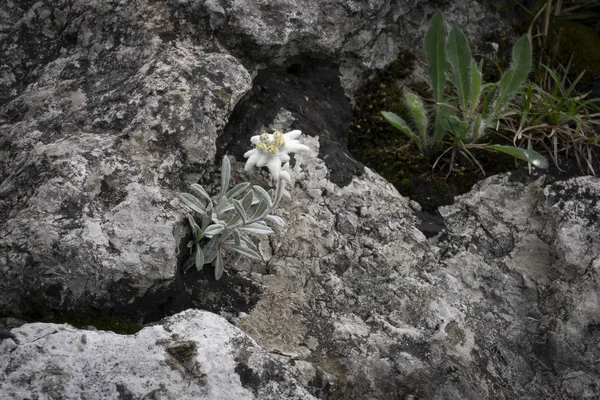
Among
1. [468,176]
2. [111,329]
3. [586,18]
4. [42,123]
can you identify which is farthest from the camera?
[586,18]

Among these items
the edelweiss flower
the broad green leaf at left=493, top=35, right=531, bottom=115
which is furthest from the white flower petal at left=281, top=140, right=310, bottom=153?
the broad green leaf at left=493, top=35, right=531, bottom=115

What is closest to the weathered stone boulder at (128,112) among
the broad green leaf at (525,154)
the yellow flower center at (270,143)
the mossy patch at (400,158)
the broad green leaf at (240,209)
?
Result: the mossy patch at (400,158)

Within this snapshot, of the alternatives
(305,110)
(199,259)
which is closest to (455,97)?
(305,110)

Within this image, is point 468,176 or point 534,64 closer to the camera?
point 468,176

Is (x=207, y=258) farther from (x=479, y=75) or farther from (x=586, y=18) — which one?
(x=586, y=18)

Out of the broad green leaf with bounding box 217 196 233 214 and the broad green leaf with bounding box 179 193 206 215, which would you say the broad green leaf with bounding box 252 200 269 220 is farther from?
the broad green leaf with bounding box 179 193 206 215

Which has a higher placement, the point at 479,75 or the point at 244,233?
the point at 479,75

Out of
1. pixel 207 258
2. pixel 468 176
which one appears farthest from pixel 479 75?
pixel 207 258

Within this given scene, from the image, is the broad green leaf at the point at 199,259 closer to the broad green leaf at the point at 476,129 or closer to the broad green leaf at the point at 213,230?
the broad green leaf at the point at 213,230
